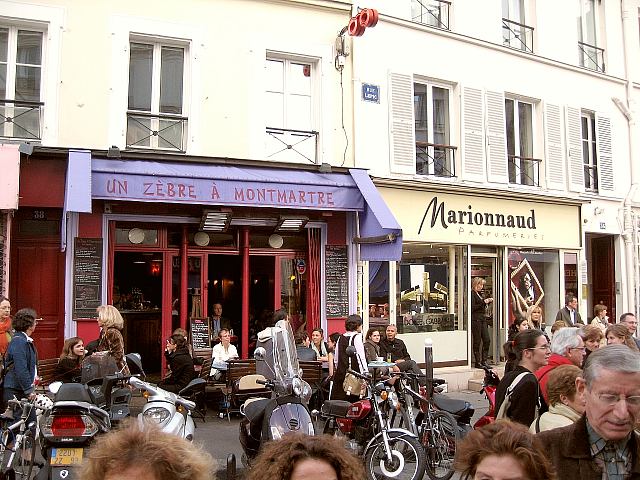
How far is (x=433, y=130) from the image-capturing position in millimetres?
13062

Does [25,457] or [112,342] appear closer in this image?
[25,457]

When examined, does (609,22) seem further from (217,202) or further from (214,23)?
(217,202)

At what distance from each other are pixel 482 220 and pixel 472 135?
1724mm

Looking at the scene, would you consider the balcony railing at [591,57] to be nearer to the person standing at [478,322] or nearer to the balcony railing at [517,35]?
the balcony railing at [517,35]

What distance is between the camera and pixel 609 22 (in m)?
15.9

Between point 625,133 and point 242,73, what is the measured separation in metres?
9.88

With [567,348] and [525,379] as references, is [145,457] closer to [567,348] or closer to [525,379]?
[525,379]

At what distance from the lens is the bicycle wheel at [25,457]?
19.2 ft

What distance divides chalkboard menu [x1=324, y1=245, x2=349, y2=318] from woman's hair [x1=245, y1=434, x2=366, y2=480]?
9.63 m

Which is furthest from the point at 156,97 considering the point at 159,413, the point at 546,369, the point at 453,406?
the point at 546,369

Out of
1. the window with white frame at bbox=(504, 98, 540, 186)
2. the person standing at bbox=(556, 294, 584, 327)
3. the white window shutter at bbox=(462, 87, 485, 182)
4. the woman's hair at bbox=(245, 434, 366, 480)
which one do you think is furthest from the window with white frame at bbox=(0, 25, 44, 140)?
the person standing at bbox=(556, 294, 584, 327)

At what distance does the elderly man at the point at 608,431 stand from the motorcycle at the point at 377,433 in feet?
10.8

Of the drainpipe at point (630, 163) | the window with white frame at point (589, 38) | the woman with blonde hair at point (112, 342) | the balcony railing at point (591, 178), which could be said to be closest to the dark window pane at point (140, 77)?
the woman with blonde hair at point (112, 342)

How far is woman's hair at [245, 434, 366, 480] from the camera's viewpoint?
1.85 meters
